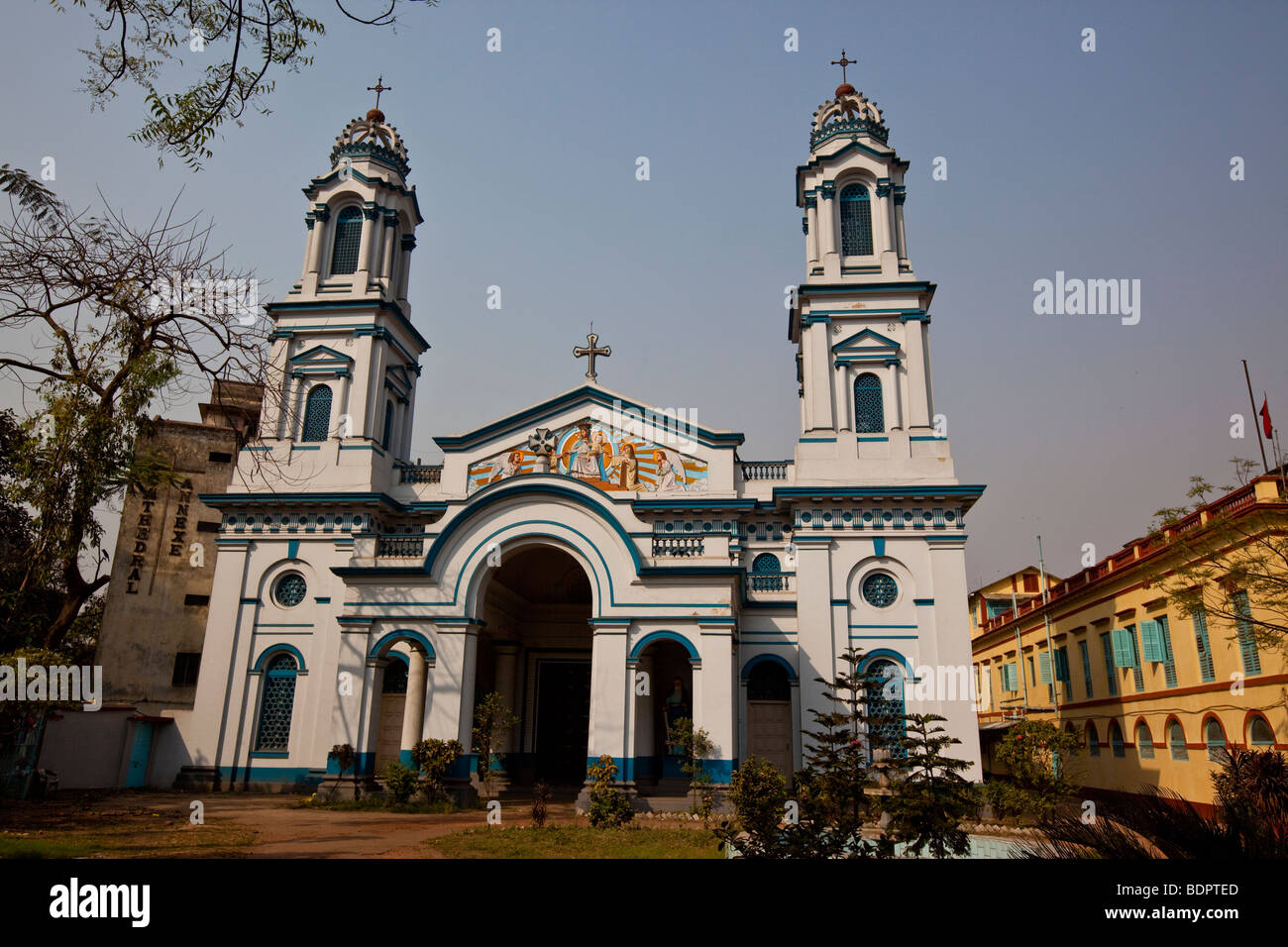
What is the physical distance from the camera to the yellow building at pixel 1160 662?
1650 cm

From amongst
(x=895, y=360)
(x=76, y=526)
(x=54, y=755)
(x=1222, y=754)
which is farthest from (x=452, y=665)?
(x=1222, y=754)

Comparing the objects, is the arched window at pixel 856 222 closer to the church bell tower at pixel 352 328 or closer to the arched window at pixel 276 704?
the church bell tower at pixel 352 328

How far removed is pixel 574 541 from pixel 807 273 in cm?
973

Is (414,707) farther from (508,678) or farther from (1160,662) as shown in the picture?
(1160,662)

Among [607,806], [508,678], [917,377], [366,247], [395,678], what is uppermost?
[366,247]

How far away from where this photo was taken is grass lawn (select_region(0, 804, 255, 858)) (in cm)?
927

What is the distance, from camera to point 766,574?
798 inches

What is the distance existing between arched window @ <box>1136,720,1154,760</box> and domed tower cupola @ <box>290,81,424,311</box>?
22.3 m

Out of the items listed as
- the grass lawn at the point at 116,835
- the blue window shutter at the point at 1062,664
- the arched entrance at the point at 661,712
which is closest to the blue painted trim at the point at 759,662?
the arched entrance at the point at 661,712

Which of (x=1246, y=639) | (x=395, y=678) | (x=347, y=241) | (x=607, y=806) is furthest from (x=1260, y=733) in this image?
(x=347, y=241)

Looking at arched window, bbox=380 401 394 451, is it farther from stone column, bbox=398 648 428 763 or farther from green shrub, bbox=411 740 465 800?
green shrub, bbox=411 740 465 800

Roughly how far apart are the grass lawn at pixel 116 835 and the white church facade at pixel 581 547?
4.55 m

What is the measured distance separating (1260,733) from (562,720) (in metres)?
14.9
